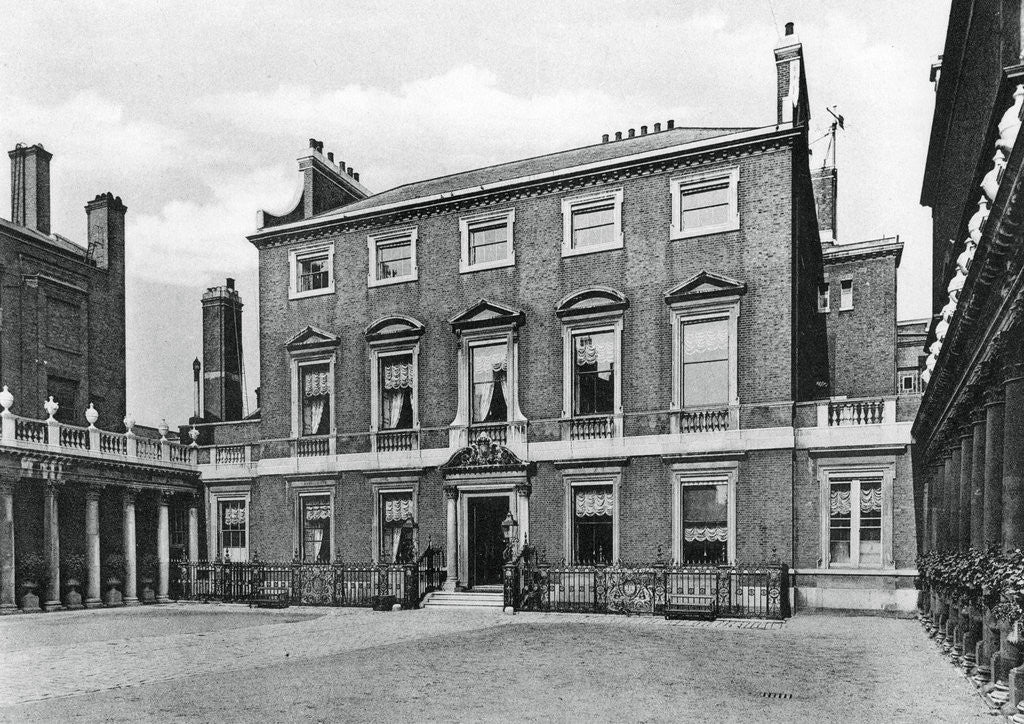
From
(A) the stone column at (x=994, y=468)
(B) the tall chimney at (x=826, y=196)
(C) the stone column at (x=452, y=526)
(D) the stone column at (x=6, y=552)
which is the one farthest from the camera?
(B) the tall chimney at (x=826, y=196)

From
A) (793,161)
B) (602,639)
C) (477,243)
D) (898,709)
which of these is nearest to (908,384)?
(793,161)

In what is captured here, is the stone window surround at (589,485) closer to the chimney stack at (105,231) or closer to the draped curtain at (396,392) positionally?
the draped curtain at (396,392)

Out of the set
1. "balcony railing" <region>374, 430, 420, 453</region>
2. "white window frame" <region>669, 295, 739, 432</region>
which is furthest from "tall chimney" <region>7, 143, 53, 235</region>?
"white window frame" <region>669, 295, 739, 432</region>

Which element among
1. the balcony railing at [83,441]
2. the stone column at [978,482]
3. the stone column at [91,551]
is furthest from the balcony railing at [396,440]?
the stone column at [978,482]

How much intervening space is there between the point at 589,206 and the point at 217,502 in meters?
14.7

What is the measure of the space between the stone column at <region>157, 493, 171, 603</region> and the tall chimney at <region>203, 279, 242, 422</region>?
7190 mm

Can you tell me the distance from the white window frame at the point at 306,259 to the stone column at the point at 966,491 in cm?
1830

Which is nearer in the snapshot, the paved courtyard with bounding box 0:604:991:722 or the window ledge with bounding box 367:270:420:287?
the paved courtyard with bounding box 0:604:991:722

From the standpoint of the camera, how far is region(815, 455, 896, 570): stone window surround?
1947 cm

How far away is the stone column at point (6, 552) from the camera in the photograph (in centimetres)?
2095

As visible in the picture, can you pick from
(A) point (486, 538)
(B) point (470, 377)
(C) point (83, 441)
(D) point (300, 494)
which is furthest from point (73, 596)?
(B) point (470, 377)

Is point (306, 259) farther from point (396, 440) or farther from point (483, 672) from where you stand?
point (483, 672)

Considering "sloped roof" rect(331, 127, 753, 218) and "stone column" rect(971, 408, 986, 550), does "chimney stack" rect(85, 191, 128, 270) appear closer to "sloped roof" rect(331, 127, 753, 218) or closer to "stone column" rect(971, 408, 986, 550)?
"sloped roof" rect(331, 127, 753, 218)

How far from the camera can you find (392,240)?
83.8ft
